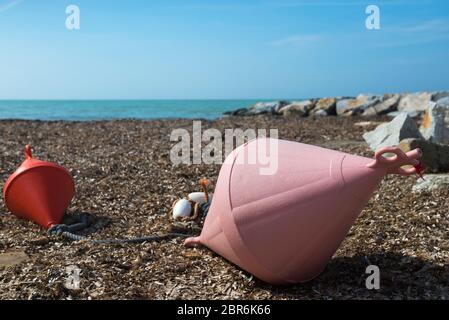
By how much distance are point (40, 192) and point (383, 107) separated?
74.2ft

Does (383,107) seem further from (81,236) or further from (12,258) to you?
(12,258)

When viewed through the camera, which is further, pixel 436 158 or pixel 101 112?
pixel 101 112

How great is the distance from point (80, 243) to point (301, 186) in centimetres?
234

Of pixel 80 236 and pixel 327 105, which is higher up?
pixel 327 105

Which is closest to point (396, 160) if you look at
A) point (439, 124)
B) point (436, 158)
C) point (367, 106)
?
point (436, 158)

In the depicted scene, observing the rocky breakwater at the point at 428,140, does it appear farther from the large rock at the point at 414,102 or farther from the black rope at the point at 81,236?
the large rock at the point at 414,102

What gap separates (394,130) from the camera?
967cm

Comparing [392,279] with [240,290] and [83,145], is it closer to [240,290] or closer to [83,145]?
[240,290]

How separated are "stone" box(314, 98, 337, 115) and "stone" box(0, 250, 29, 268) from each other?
914 inches

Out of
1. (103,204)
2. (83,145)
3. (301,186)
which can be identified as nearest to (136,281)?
(301,186)

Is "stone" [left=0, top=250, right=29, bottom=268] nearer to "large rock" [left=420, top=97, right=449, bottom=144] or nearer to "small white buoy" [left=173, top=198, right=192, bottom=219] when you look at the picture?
"small white buoy" [left=173, top=198, right=192, bottom=219]

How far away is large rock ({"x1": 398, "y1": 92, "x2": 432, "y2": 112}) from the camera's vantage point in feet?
78.9

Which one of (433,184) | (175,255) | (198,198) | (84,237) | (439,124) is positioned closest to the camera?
(175,255)

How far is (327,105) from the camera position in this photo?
2758 cm
